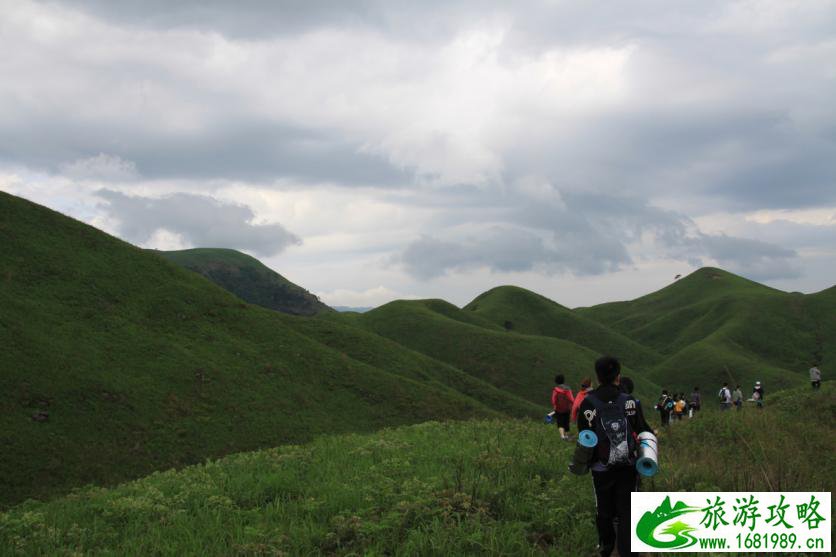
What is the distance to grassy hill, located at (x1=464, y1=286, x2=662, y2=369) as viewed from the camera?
466 ft

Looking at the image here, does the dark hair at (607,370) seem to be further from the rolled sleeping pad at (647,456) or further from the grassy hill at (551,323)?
the grassy hill at (551,323)

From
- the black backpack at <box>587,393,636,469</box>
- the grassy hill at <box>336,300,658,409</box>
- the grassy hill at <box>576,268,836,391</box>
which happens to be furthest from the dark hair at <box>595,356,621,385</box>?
the grassy hill at <box>576,268,836,391</box>

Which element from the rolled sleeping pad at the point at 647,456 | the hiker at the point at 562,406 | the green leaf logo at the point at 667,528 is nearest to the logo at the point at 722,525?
the green leaf logo at the point at 667,528

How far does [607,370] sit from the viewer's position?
24.7ft

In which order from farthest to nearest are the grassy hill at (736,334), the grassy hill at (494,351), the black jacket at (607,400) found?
the grassy hill at (736,334) < the grassy hill at (494,351) < the black jacket at (607,400)

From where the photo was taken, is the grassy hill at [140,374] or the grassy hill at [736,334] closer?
the grassy hill at [140,374]

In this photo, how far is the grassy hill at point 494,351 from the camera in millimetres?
96375

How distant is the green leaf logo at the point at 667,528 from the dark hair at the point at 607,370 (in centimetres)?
162

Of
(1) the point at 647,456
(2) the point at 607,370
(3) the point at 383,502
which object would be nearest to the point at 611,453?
(1) the point at 647,456

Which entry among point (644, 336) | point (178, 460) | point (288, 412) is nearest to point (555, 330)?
point (644, 336)

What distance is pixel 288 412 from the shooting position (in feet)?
156

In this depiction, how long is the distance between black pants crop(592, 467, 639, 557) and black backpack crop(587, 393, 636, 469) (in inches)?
7.6

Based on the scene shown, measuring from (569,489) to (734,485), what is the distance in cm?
271

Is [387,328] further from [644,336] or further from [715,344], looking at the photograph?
[644,336]
